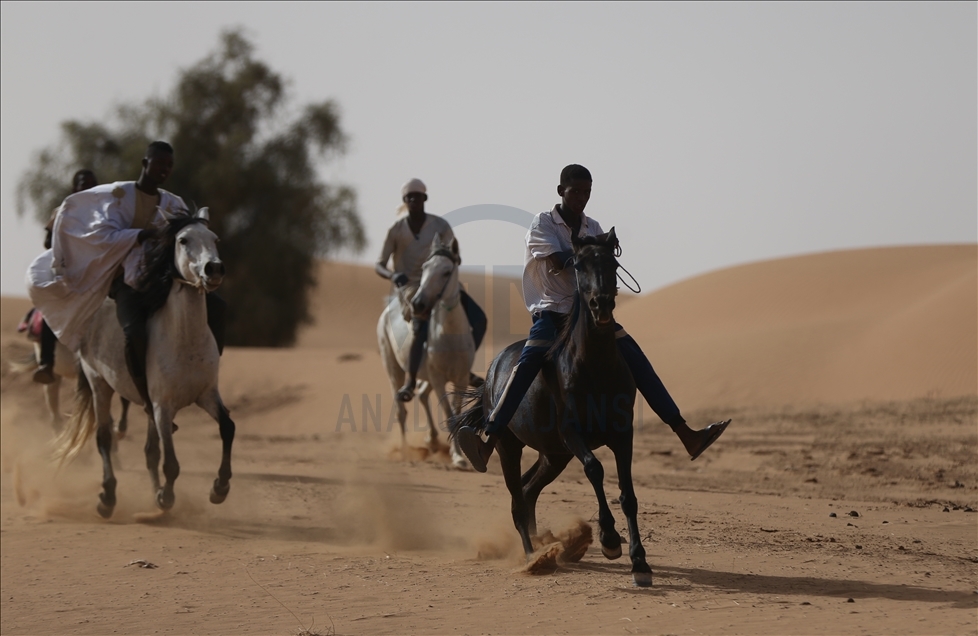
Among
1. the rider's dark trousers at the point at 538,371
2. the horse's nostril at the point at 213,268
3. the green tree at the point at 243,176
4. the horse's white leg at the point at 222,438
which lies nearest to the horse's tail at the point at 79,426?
the horse's white leg at the point at 222,438

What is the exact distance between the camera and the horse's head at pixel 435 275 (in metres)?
11.9

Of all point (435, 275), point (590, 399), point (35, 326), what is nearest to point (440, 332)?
point (435, 275)

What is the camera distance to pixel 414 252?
13.3 metres

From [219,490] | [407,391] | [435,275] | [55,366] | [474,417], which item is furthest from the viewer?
[55,366]

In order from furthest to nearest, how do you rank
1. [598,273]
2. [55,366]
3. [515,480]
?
[55,366] < [515,480] < [598,273]

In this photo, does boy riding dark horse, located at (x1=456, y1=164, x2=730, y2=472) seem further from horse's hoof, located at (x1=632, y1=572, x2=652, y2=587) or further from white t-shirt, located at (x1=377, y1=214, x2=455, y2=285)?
white t-shirt, located at (x1=377, y1=214, x2=455, y2=285)

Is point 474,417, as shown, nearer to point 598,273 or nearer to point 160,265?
point 598,273

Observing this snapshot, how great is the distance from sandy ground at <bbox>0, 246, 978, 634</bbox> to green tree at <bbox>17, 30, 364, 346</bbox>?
53.7ft

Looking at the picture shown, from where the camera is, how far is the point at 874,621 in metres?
5.53

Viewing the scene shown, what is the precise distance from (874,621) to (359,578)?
3603mm

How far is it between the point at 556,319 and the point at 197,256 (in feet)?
11.9

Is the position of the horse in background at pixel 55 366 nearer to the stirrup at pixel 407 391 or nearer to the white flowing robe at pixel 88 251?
the white flowing robe at pixel 88 251

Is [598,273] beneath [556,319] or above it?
above

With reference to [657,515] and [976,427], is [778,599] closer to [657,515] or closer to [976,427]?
[657,515]
